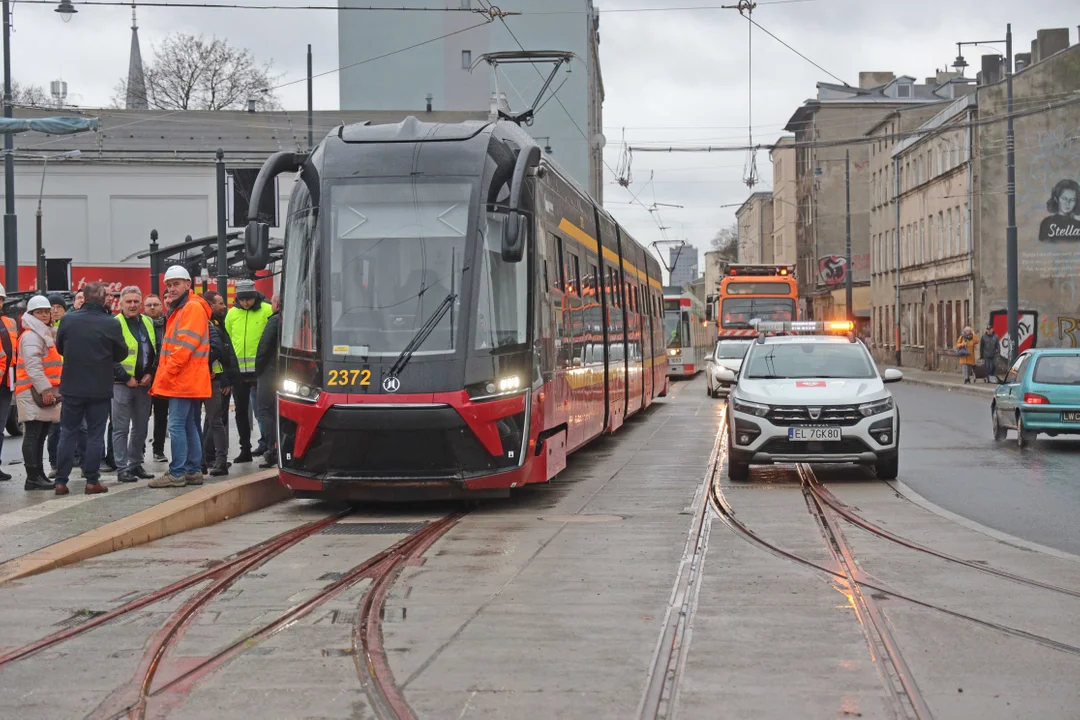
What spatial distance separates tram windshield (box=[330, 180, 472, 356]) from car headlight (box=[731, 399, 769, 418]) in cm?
443

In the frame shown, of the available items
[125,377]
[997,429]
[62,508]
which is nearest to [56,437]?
[125,377]

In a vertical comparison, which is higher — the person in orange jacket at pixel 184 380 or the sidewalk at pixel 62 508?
the person in orange jacket at pixel 184 380

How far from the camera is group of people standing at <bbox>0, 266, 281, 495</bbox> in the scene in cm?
1253

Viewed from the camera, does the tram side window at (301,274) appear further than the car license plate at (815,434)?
No

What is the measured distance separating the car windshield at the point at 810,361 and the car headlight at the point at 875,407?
1081 millimetres

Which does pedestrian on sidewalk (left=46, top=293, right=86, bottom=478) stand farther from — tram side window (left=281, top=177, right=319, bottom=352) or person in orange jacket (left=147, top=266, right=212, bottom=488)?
tram side window (left=281, top=177, right=319, bottom=352)

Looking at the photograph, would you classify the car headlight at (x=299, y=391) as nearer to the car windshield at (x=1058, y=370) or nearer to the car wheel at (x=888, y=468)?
the car wheel at (x=888, y=468)

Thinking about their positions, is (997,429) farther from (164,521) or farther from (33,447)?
(164,521)

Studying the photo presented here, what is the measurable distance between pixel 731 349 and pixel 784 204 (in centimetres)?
8015

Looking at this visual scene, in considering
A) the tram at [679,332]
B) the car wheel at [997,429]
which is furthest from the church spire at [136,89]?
the car wheel at [997,429]

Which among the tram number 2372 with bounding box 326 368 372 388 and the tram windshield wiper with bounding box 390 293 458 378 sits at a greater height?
the tram windshield wiper with bounding box 390 293 458 378

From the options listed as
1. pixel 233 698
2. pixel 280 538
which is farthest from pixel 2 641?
pixel 280 538

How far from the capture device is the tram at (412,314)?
39.2ft

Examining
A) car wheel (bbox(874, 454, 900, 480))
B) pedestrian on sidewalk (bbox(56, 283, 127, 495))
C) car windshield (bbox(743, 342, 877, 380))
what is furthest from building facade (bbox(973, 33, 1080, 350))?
pedestrian on sidewalk (bbox(56, 283, 127, 495))
